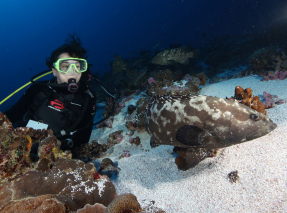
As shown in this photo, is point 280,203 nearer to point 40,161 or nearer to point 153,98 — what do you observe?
point 153,98

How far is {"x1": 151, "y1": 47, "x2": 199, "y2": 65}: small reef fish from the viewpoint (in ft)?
32.4

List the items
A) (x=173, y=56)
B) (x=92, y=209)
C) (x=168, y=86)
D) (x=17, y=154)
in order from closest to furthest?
(x=92, y=209)
(x=17, y=154)
(x=168, y=86)
(x=173, y=56)

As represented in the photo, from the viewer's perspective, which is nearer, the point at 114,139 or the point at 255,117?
the point at 255,117

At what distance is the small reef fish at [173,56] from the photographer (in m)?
9.88

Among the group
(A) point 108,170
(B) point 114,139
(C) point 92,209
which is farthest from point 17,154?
(B) point 114,139

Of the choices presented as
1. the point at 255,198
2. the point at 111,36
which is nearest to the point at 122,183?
the point at 255,198

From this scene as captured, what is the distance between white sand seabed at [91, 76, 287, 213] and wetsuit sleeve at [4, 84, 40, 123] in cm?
334

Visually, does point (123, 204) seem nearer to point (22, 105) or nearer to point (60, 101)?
point (60, 101)

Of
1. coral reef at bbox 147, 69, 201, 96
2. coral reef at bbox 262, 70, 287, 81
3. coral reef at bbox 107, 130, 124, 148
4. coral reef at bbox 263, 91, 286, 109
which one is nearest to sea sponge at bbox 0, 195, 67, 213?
coral reef at bbox 107, 130, 124, 148

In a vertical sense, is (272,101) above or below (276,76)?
above

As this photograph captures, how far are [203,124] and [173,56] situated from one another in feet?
27.7

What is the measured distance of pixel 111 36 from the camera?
12425cm

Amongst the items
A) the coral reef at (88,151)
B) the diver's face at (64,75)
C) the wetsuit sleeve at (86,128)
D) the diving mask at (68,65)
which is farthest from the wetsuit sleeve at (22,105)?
the coral reef at (88,151)

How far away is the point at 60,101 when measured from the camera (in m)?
4.38
